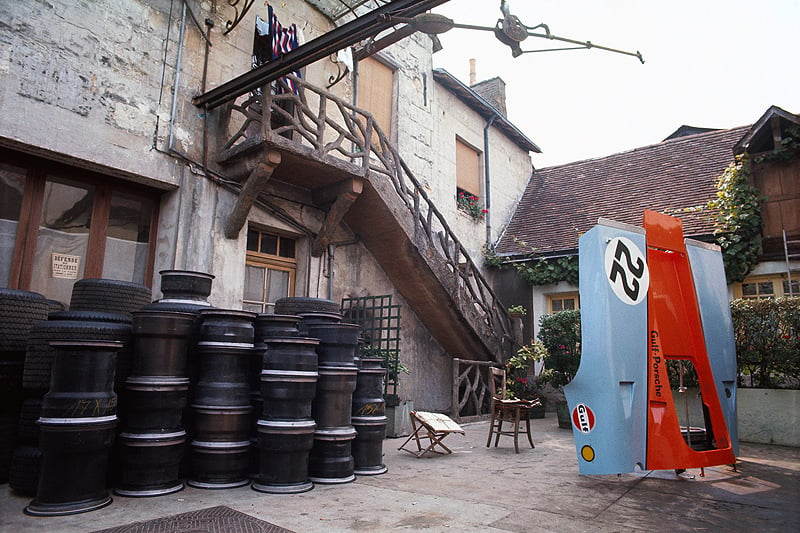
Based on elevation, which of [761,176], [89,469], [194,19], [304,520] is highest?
[194,19]

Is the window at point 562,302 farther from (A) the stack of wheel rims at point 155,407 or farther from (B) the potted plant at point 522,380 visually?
(A) the stack of wheel rims at point 155,407

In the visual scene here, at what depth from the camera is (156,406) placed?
4.22m

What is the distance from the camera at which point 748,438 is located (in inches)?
288

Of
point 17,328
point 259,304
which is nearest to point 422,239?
point 259,304

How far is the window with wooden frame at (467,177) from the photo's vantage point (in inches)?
511

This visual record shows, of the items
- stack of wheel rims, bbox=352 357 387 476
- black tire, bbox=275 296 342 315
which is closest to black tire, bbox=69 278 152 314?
black tire, bbox=275 296 342 315

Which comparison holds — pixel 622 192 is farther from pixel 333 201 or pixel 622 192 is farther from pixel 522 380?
pixel 333 201

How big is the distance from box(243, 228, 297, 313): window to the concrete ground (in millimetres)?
3673

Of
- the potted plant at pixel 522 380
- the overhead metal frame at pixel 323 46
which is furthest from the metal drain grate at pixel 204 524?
the potted plant at pixel 522 380

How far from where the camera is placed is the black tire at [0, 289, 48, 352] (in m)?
4.40

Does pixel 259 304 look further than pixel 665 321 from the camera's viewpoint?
Yes

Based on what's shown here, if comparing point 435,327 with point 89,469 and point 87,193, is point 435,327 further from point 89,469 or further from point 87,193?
Result: point 89,469

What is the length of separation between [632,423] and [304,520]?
2.76 m

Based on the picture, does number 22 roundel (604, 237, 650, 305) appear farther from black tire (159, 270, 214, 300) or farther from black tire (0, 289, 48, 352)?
black tire (0, 289, 48, 352)
